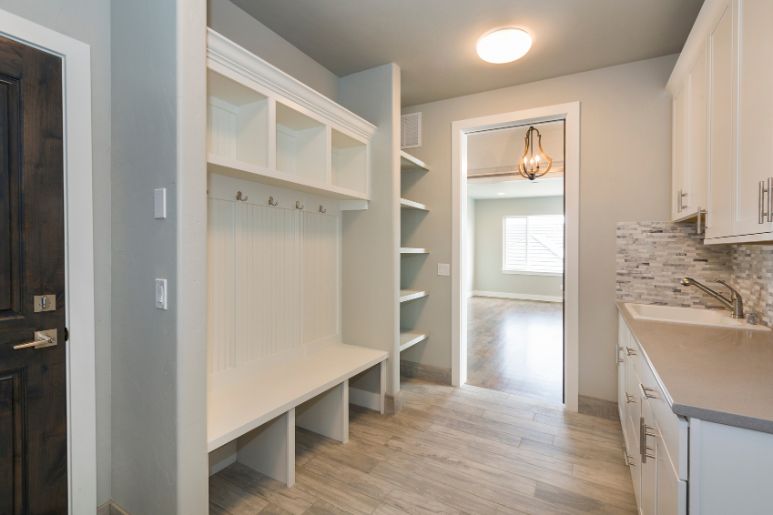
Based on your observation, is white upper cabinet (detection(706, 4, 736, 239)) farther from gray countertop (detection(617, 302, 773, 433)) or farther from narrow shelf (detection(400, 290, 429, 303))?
narrow shelf (detection(400, 290, 429, 303))

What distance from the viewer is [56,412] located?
1.50m

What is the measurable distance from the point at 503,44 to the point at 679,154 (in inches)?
52.2

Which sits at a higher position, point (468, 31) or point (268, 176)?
point (468, 31)

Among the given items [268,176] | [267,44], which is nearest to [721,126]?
[268,176]

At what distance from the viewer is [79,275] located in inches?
61.1

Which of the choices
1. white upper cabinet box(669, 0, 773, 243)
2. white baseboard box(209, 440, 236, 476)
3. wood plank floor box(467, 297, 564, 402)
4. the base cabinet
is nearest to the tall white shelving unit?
wood plank floor box(467, 297, 564, 402)

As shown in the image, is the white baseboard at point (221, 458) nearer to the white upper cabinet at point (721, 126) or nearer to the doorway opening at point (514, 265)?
the doorway opening at point (514, 265)

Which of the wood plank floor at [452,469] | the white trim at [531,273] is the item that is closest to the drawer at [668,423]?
the wood plank floor at [452,469]

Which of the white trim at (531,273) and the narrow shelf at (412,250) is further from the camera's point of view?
the white trim at (531,273)

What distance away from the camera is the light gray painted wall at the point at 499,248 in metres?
8.75

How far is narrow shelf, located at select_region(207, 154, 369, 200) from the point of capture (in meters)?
1.76

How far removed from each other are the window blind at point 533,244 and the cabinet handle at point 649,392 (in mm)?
7652

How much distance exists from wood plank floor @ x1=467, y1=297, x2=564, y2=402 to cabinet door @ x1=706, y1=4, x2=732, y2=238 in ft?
6.63

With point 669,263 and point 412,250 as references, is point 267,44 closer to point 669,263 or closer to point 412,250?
point 412,250
